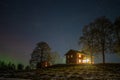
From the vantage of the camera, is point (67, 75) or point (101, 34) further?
point (101, 34)

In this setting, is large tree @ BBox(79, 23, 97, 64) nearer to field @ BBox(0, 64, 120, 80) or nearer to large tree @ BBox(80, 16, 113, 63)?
large tree @ BBox(80, 16, 113, 63)

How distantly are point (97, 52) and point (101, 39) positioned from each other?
4.29 m

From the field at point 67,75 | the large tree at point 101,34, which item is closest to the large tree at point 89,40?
the large tree at point 101,34

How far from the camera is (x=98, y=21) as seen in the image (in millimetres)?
60812

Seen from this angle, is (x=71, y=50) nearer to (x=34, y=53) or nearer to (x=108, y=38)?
(x=34, y=53)

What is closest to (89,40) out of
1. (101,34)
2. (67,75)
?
(101,34)

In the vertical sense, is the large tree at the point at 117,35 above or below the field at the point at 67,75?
above

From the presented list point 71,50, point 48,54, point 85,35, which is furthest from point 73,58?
point 85,35

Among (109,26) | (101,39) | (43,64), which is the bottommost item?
(43,64)

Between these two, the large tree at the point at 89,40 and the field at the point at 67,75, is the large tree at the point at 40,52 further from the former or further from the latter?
the field at the point at 67,75

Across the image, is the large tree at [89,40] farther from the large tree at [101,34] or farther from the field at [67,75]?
the field at [67,75]

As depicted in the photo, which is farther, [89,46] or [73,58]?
[73,58]

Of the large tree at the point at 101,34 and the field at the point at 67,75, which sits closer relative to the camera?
the field at the point at 67,75

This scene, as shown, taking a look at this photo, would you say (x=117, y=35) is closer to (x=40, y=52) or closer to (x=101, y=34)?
(x=101, y=34)
